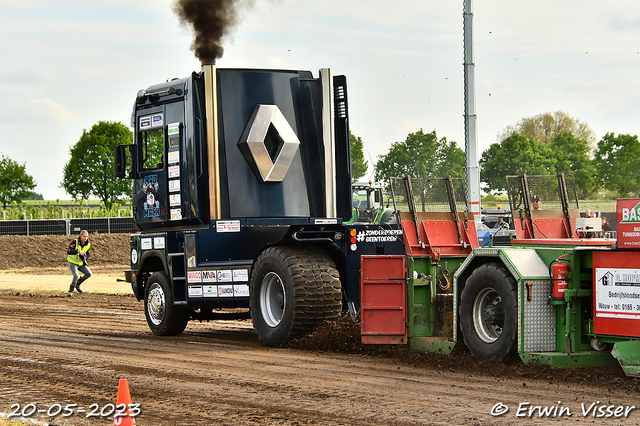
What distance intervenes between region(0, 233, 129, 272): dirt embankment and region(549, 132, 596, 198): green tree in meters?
34.4

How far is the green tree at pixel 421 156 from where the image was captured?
63.5m

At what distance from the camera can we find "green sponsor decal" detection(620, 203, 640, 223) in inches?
300

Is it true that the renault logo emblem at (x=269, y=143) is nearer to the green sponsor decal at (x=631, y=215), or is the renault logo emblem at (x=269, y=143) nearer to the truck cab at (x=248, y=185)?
the truck cab at (x=248, y=185)

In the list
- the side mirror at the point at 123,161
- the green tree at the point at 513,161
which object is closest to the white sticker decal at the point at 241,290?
the side mirror at the point at 123,161

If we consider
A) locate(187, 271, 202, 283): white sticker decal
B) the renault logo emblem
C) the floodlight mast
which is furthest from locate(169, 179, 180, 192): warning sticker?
the floodlight mast

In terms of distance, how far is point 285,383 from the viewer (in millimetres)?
8320

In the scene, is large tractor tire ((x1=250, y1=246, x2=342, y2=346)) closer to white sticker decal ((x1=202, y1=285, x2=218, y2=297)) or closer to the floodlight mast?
white sticker decal ((x1=202, y1=285, x2=218, y2=297))

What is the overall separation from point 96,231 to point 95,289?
2010 centimetres

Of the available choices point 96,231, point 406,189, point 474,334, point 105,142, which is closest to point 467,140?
point 406,189

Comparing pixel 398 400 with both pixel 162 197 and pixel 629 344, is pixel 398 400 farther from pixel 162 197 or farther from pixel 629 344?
pixel 162 197

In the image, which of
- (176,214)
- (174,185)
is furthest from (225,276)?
(174,185)

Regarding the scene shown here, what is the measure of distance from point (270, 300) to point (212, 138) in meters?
2.42

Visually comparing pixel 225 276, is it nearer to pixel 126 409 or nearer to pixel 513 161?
pixel 126 409

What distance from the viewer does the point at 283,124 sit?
12.2 m
